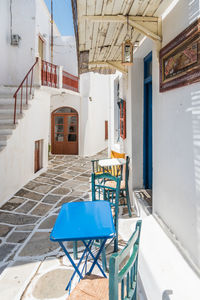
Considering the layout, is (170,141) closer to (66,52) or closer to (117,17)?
(117,17)

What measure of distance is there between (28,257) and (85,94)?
1113cm

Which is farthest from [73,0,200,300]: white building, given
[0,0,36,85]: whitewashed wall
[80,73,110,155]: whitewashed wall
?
[80,73,110,155]: whitewashed wall

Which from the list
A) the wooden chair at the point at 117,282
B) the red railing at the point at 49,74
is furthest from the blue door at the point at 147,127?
the red railing at the point at 49,74

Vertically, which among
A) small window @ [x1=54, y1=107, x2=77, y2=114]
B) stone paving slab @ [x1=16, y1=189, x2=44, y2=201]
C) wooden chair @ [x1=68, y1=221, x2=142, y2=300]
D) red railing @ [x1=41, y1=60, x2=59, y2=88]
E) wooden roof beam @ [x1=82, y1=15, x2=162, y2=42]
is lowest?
stone paving slab @ [x1=16, y1=189, x2=44, y2=201]

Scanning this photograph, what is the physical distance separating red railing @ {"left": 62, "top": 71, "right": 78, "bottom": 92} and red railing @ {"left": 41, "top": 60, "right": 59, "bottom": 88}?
1.19 meters

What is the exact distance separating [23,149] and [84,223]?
5417 mm

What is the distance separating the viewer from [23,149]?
286 inches

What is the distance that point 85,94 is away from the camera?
13414 millimetres

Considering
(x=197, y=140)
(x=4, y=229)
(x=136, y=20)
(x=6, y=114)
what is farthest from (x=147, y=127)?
(x=6, y=114)

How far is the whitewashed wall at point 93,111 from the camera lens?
13367 mm

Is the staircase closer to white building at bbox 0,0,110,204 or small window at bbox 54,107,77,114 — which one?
white building at bbox 0,0,110,204

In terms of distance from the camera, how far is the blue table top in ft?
7.17

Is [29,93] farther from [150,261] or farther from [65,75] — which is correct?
[150,261]

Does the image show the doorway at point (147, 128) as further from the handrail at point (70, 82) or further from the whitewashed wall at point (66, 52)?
the whitewashed wall at point (66, 52)
